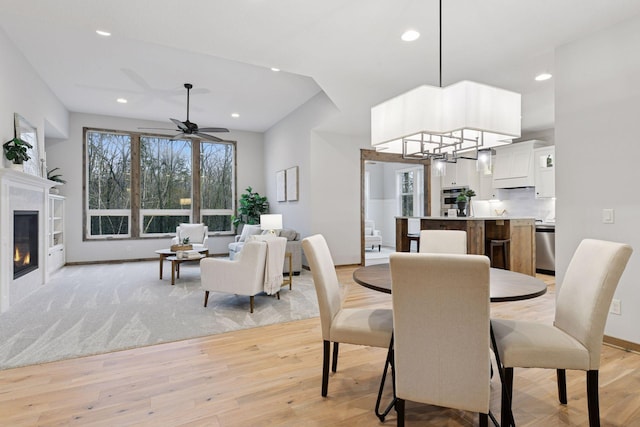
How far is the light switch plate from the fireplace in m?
6.08

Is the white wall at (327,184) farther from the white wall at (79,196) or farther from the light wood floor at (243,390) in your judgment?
the light wood floor at (243,390)

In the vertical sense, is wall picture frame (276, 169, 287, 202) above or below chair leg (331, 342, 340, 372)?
above

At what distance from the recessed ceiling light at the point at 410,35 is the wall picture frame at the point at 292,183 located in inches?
156

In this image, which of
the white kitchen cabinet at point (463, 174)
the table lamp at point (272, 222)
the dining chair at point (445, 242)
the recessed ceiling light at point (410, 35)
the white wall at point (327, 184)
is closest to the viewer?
the dining chair at point (445, 242)

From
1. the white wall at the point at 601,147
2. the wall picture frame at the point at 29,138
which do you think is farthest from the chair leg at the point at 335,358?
the wall picture frame at the point at 29,138

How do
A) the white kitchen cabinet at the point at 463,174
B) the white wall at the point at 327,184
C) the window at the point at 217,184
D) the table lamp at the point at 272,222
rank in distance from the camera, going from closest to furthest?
the table lamp at the point at 272,222 → the white wall at the point at 327,184 → the white kitchen cabinet at the point at 463,174 → the window at the point at 217,184

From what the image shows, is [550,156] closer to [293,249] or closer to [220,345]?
[293,249]

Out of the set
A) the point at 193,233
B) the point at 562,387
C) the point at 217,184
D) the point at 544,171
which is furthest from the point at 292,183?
the point at 562,387

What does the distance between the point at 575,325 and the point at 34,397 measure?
122 inches

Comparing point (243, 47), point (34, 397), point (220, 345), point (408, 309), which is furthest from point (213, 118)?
point (408, 309)

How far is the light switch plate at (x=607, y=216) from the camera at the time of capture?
2.86 meters

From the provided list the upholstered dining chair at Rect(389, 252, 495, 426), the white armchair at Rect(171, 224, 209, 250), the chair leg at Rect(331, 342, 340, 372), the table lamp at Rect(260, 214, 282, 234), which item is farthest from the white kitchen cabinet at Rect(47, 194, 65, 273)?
the upholstered dining chair at Rect(389, 252, 495, 426)

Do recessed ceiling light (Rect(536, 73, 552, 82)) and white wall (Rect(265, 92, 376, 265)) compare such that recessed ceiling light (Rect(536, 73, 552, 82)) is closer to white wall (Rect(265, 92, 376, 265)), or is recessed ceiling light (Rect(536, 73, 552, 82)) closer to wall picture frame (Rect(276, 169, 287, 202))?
white wall (Rect(265, 92, 376, 265))

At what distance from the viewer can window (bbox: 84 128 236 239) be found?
7.40 metres
